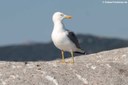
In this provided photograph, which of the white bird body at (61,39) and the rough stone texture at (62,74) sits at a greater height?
the white bird body at (61,39)

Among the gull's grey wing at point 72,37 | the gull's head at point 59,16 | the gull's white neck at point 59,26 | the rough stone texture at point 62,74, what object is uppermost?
the gull's head at point 59,16

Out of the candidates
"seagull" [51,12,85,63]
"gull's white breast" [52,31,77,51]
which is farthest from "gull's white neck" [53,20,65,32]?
"gull's white breast" [52,31,77,51]

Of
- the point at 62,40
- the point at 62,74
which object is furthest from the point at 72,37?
the point at 62,74

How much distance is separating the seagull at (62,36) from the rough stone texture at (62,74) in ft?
2.03

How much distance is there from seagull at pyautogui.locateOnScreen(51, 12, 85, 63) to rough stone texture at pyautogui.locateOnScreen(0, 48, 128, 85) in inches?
24.3

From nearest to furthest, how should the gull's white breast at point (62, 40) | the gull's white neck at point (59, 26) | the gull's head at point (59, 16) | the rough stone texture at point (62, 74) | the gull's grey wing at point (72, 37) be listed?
the rough stone texture at point (62, 74) < the gull's white breast at point (62, 40) < the gull's white neck at point (59, 26) < the gull's grey wing at point (72, 37) < the gull's head at point (59, 16)

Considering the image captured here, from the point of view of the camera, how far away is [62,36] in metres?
17.5

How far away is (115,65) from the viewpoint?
59.6 feet

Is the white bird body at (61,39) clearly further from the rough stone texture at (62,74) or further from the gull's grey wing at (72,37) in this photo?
the rough stone texture at (62,74)

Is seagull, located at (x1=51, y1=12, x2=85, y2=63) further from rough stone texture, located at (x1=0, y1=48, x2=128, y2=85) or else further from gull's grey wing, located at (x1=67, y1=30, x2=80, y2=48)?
rough stone texture, located at (x1=0, y1=48, x2=128, y2=85)

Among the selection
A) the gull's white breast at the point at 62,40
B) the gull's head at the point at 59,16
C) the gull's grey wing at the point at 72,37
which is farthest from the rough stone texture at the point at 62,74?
the gull's head at the point at 59,16

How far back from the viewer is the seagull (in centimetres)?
1753

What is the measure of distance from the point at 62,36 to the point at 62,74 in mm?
1232

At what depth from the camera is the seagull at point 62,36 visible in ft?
57.5
